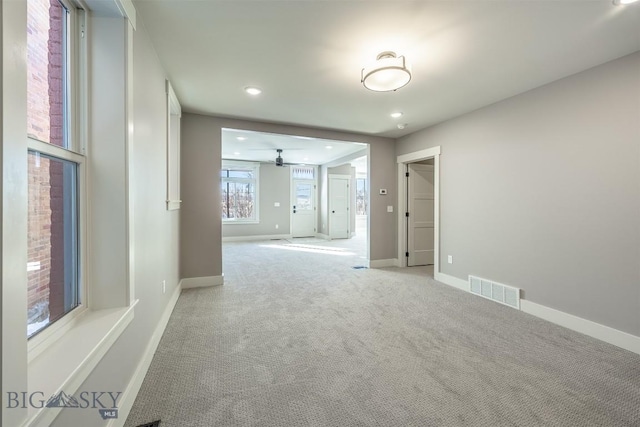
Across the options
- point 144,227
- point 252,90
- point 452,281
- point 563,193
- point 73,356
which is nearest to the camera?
point 73,356

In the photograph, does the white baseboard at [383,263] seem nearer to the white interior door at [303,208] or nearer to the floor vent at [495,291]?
the floor vent at [495,291]

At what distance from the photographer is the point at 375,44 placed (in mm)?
2158

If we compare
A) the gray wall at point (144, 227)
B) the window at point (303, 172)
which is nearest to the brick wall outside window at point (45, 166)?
the gray wall at point (144, 227)

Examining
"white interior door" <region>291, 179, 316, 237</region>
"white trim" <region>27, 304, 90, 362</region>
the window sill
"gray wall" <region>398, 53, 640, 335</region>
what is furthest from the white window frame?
"white interior door" <region>291, 179, 316, 237</region>

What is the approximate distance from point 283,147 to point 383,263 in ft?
11.9

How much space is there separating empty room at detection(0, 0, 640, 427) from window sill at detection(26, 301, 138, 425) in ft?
0.04

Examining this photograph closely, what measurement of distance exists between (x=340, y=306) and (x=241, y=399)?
5.54 ft

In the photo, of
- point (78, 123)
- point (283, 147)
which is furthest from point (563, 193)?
point (283, 147)

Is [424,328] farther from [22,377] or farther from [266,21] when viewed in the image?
[266,21]

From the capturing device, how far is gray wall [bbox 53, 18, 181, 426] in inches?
54.2

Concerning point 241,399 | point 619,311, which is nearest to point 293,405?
point 241,399

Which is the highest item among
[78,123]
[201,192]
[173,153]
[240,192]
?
[173,153]

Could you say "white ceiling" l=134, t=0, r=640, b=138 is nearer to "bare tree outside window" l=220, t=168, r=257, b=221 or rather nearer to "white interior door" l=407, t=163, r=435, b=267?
"white interior door" l=407, t=163, r=435, b=267

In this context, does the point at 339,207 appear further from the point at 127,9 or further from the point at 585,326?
the point at 127,9
